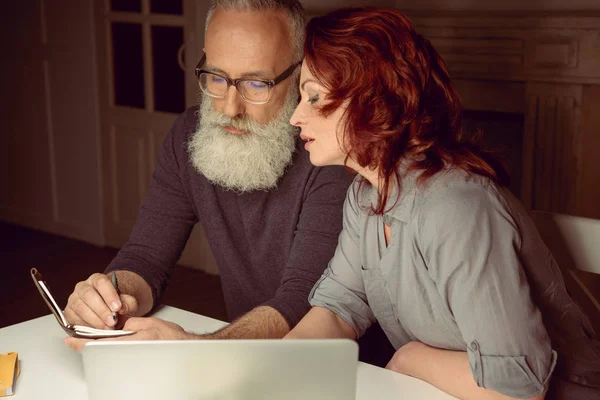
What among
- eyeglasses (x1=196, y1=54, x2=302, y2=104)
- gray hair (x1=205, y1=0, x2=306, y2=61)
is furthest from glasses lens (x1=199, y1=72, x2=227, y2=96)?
gray hair (x1=205, y1=0, x2=306, y2=61)

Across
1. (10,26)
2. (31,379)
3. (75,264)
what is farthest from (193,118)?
(10,26)

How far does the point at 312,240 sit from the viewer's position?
1.98 meters

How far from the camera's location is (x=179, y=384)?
1104 mm

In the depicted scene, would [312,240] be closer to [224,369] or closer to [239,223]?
[239,223]

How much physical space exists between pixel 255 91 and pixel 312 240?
0.41 metres

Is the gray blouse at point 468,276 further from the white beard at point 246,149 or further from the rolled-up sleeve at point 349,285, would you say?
the white beard at point 246,149

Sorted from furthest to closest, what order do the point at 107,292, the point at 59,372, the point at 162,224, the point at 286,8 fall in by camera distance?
the point at 162,224, the point at 286,8, the point at 107,292, the point at 59,372

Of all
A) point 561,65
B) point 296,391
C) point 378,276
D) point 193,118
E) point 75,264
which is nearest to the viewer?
point 296,391

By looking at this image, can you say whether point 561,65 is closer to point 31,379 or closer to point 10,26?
point 31,379

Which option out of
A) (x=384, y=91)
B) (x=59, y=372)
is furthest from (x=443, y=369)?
(x=59, y=372)

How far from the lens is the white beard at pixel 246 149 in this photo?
2.11m

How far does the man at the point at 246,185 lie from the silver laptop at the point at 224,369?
730 millimetres

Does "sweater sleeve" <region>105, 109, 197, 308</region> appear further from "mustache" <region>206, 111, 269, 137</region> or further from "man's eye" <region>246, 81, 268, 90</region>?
"man's eye" <region>246, 81, 268, 90</region>

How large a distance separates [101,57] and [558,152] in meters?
2.94
